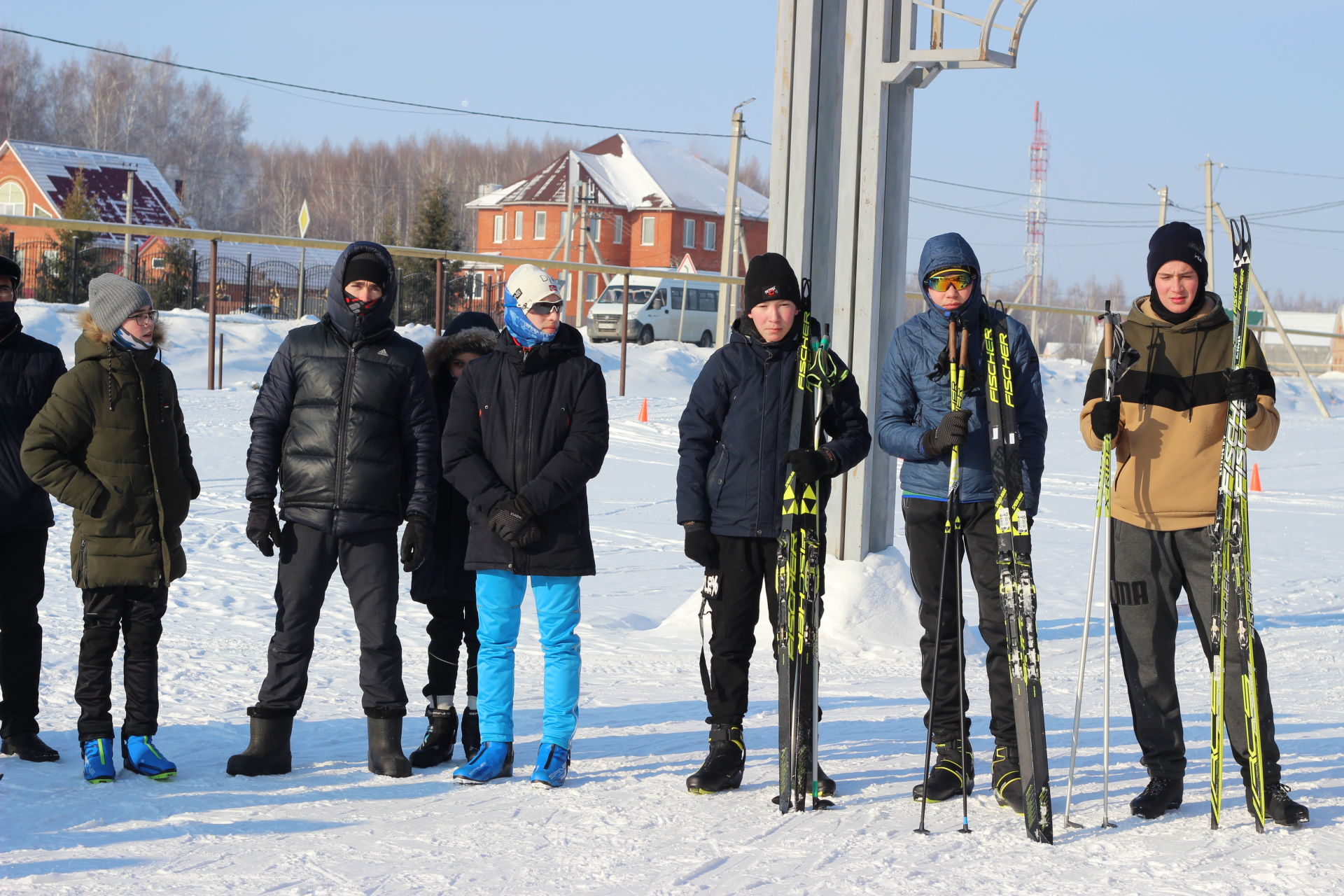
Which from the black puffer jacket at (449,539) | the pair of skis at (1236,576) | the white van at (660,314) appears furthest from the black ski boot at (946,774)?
the white van at (660,314)

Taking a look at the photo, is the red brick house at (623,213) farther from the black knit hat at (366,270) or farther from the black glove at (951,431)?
the black glove at (951,431)

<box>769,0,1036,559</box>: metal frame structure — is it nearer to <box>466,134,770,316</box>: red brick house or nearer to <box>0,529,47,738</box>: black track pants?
<box>0,529,47,738</box>: black track pants

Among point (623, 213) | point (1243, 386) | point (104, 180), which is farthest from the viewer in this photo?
Result: point (623, 213)

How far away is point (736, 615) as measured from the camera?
406 cm

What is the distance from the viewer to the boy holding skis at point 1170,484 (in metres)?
3.77

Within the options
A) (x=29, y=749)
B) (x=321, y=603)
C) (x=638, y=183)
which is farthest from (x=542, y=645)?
(x=638, y=183)

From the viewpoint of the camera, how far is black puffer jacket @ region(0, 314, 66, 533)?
405 centimetres

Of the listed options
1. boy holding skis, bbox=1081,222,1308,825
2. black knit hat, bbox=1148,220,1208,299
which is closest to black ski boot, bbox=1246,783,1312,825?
boy holding skis, bbox=1081,222,1308,825

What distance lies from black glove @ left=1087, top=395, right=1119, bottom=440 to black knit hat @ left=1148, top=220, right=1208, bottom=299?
41cm

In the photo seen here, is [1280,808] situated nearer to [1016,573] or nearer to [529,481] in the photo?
[1016,573]

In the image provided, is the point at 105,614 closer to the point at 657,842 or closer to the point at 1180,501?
the point at 657,842

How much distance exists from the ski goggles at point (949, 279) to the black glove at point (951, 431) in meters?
0.40

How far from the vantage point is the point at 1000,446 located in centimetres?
371

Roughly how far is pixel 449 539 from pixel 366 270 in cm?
96
